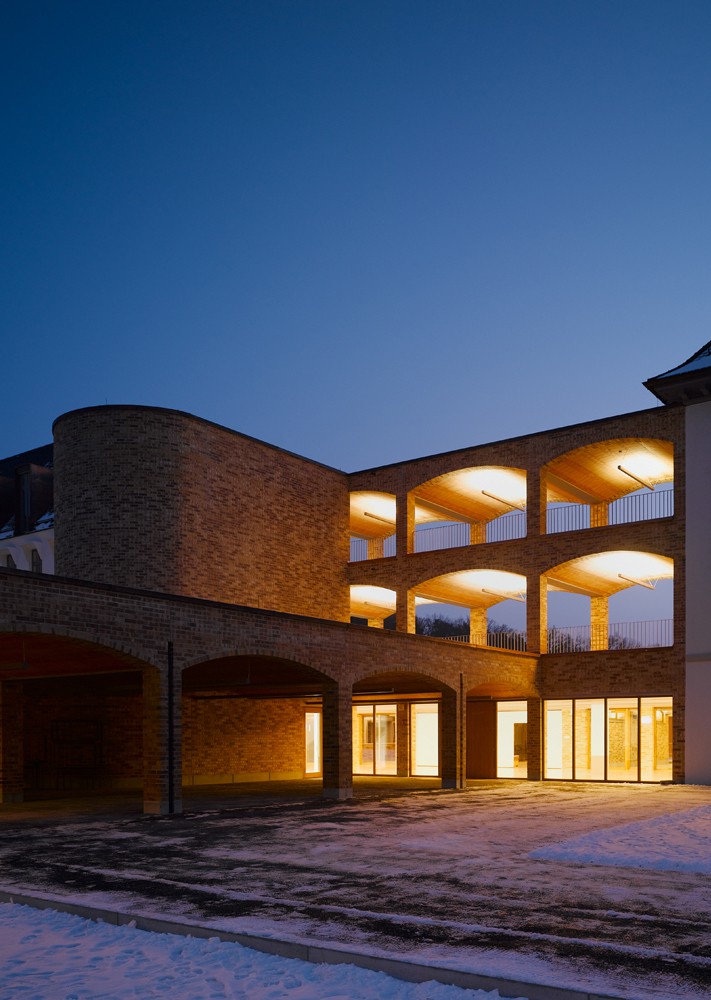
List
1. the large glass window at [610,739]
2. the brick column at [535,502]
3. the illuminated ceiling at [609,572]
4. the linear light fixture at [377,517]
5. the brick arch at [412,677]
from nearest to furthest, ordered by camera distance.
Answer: the brick arch at [412,677]
the large glass window at [610,739]
the illuminated ceiling at [609,572]
the brick column at [535,502]
the linear light fixture at [377,517]

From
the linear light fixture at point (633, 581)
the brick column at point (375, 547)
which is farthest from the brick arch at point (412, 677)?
the brick column at point (375, 547)

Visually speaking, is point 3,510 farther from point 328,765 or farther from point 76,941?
point 76,941

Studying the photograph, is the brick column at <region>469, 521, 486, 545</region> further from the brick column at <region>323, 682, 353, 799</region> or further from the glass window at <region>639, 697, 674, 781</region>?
the brick column at <region>323, 682, 353, 799</region>

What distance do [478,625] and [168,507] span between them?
49.9ft

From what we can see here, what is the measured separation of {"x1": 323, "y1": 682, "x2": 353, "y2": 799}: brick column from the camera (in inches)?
893

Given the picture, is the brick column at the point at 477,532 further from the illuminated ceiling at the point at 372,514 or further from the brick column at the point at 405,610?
the brick column at the point at 405,610

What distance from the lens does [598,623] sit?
3431 centimetres

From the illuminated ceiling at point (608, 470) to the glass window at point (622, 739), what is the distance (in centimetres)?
782

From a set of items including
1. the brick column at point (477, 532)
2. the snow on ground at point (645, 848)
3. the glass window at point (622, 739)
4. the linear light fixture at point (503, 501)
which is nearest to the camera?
the snow on ground at point (645, 848)

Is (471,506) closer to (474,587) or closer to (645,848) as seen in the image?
(474,587)

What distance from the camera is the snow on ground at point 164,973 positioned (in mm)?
6676

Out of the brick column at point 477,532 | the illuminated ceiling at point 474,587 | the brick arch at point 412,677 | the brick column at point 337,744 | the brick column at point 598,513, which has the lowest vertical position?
the brick column at point 337,744

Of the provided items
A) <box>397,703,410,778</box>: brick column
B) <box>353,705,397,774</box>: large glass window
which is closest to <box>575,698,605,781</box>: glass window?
<box>397,703,410,778</box>: brick column

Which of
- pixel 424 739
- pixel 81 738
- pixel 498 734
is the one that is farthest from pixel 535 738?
pixel 81 738
